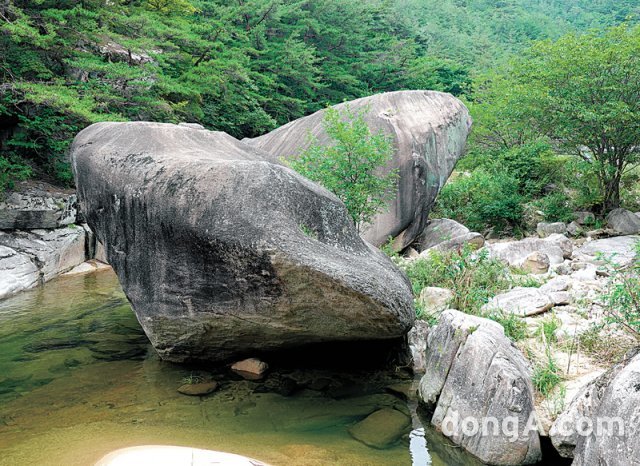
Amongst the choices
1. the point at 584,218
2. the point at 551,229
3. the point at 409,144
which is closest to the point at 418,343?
the point at 409,144

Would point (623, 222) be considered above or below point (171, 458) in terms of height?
below

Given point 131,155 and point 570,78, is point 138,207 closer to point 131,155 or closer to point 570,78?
point 131,155

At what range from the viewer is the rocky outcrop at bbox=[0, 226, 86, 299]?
10.8m

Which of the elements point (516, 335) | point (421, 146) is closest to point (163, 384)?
point (516, 335)

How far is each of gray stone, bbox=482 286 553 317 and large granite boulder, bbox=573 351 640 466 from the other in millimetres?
2739

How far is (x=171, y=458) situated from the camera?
4.14 meters

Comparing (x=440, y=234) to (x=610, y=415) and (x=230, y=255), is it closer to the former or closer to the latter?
(x=230, y=255)

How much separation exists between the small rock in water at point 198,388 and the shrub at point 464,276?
10.9ft

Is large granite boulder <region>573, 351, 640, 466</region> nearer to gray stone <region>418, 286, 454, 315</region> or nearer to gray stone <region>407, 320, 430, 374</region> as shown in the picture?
gray stone <region>407, 320, 430, 374</region>

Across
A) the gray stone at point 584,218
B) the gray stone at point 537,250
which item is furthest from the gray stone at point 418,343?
the gray stone at point 584,218

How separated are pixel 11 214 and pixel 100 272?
2.29 metres

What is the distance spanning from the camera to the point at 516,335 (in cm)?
614

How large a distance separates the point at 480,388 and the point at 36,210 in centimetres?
1116

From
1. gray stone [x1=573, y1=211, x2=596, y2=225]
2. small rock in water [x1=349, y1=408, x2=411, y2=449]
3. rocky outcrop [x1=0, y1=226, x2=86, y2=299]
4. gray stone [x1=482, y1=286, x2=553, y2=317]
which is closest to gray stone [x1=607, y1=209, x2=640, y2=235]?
gray stone [x1=573, y1=211, x2=596, y2=225]
